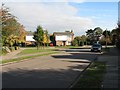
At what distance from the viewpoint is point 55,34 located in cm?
13562

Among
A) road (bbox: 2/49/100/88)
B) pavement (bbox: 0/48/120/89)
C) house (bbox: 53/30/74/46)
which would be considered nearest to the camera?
pavement (bbox: 0/48/120/89)

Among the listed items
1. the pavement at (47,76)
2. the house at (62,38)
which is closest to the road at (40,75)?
the pavement at (47,76)

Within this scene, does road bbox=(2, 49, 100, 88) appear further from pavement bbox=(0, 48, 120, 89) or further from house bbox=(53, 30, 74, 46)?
house bbox=(53, 30, 74, 46)

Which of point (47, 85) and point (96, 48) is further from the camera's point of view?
point (96, 48)

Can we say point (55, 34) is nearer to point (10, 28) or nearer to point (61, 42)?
point (61, 42)

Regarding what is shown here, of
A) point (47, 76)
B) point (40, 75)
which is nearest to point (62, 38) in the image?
point (40, 75)

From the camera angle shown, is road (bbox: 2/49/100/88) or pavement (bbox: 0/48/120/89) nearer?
pavement (bbox: 0/48/120/89)

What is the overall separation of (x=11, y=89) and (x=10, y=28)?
41.4m

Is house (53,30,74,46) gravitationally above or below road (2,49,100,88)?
above

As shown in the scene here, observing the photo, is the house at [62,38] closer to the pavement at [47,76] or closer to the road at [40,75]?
the road at [40,75]

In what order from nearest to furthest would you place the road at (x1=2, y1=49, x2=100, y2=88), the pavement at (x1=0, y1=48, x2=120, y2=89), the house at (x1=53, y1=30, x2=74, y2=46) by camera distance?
the pavement at (x1=0, y1=48, x2=120, y2=89) < the road at (x1=2, y1=49, x2=100, y2=88) < the house at (x1=53, y1=30, x2=74, y2=46)

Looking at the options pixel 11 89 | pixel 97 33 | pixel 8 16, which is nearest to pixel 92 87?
pixel 11 89

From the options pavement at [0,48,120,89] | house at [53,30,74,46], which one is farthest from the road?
house at [53,30,74,46]

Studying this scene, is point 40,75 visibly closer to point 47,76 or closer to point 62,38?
point 47,76
